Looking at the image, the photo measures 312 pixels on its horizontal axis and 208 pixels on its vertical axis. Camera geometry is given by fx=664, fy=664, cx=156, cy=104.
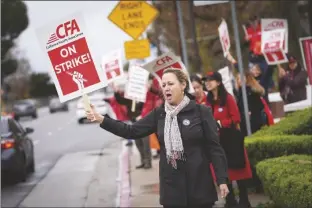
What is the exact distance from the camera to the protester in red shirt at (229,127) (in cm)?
761

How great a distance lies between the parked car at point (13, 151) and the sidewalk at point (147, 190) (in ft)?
7.38

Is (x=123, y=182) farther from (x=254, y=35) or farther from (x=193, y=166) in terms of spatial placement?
(x=193, y=166)

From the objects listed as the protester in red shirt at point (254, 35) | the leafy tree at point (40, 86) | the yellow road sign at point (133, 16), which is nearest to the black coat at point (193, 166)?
the protester in red shirt at point (254, 35)

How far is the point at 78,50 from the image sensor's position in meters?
5.63

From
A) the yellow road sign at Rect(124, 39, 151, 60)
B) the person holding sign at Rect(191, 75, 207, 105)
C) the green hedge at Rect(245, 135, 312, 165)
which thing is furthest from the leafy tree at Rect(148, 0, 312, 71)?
the green hedge at Rect(245, 135, 312, 165)

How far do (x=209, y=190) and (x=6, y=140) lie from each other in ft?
28.7

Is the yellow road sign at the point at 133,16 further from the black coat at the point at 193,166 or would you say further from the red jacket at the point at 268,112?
the black coat at the point at 193,166

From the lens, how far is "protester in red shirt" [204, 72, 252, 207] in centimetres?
761

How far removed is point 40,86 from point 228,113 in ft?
384

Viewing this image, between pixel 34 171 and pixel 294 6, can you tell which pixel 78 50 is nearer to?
pixel 34 171

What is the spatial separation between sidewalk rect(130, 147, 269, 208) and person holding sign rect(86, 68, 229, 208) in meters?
3.36

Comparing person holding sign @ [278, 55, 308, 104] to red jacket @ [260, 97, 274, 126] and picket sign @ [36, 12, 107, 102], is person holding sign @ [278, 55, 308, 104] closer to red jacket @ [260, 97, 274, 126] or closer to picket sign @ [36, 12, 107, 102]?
red jacket @ [260, 97, 274, 126]

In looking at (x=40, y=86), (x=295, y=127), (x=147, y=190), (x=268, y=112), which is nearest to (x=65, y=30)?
(x=295, y=127)

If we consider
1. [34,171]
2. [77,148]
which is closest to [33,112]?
[77,148]
